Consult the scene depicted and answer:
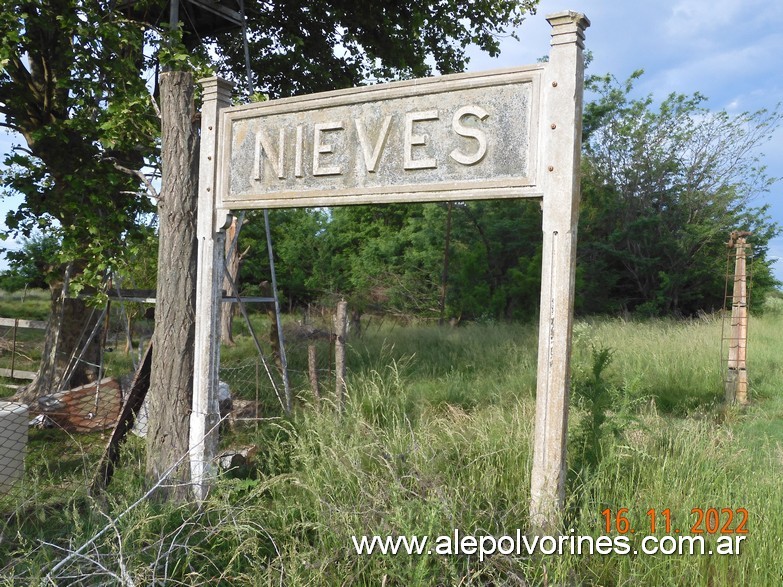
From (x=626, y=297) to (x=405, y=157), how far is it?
22.0m

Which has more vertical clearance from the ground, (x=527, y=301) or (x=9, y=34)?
(x=9, y=34)

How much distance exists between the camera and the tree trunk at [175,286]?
16.3 ft

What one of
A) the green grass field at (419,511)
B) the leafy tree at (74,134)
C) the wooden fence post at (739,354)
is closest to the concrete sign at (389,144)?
the green grass field at (419,511)

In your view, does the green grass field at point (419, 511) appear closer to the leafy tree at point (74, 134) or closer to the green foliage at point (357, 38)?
the leafy tree at point (74, 134)

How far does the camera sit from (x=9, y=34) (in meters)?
7.24

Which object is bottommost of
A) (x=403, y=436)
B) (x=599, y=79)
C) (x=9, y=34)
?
(x=403, y=436)

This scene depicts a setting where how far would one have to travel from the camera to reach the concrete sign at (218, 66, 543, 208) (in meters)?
3.65

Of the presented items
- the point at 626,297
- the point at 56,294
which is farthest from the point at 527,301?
the point at 56,294

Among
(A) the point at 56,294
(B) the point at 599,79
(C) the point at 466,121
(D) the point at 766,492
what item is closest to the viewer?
(C) the point at 466,121

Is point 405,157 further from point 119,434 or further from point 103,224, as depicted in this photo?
point 103,224

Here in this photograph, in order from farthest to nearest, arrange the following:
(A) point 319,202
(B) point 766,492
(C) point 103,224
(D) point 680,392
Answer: (D) point 680,392, (C) point 103,224, (A) point 319,202, (B) point 766,492

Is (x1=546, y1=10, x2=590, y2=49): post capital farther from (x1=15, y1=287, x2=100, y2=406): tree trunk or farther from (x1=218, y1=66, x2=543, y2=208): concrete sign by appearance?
(x1=15, y1=287, x2=100, y2=406): tree trunk

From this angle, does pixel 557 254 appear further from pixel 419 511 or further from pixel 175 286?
pixel 175 286

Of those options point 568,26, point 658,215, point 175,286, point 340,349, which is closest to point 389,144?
point 568,26
